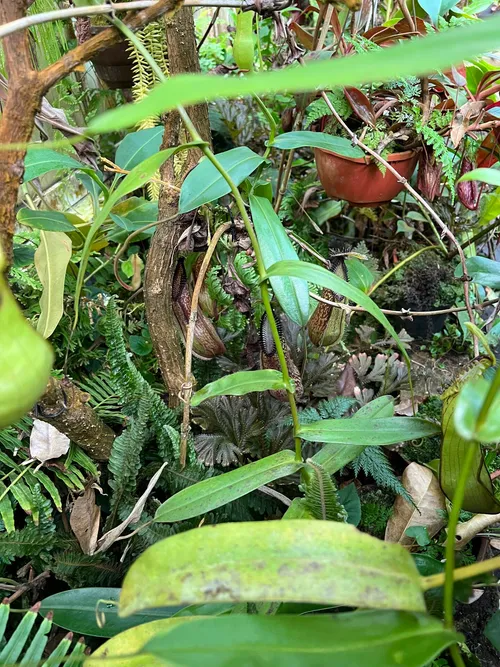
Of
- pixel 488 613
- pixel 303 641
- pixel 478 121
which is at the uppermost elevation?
pixel 478 121

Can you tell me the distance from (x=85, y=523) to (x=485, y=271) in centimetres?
87

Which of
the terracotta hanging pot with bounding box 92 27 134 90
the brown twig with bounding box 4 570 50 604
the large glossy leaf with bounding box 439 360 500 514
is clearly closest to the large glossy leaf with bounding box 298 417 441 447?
the large glossy leaf with bounding box 439 360 500 514

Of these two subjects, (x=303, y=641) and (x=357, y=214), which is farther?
(x=357, y=214)

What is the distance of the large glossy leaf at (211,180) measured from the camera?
610 mm

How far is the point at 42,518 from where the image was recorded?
0.70 metres

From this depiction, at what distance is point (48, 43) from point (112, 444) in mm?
872

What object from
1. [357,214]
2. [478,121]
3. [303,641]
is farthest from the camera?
[357,214]

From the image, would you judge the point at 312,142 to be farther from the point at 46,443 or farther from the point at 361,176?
the point at 46,443

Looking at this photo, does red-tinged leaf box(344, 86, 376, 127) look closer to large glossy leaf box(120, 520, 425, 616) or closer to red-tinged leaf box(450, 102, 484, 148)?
red-tinged leaf box(450, 102, 484, 148)

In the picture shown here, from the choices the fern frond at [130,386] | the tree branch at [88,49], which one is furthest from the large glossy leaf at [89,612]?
the tree branch at [88,49]

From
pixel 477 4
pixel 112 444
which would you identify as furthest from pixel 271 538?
pixel 477 4

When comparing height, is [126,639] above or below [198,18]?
below

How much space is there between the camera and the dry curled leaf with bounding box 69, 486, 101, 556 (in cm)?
68

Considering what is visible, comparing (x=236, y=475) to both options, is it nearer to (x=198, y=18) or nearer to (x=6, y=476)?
(x=6, y=476)
